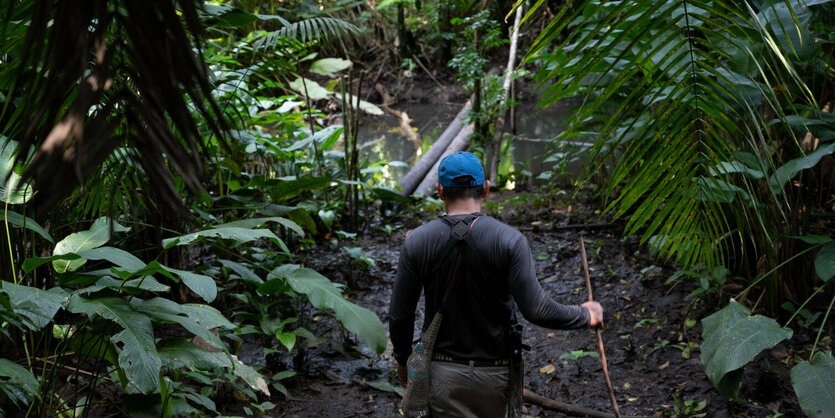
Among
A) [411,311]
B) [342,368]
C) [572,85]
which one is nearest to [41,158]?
[572,85]

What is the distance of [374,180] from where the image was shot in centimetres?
681

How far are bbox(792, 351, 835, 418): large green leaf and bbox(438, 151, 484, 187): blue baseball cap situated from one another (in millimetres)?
1364

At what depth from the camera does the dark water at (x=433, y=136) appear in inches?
345

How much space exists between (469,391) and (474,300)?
12.8 inches

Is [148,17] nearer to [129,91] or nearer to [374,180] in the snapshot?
[129,91]

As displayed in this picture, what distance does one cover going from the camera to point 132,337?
6.09 ft

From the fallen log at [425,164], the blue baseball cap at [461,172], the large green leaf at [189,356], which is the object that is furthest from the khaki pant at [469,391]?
the fallen log at [425,164]

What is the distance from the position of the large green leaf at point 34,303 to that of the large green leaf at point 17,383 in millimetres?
126

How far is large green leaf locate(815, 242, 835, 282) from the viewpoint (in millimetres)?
2480

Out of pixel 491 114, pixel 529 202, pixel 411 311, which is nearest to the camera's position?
pixel 411 311

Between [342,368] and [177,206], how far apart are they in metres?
3.39

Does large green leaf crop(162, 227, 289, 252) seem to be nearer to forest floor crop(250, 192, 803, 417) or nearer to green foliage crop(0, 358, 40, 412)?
green foliage crop(0, 358, 40, 412)

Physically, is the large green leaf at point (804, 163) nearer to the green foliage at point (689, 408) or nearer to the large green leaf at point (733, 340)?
the large green leaf at point (733, 340)

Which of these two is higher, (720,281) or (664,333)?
(720,281)
